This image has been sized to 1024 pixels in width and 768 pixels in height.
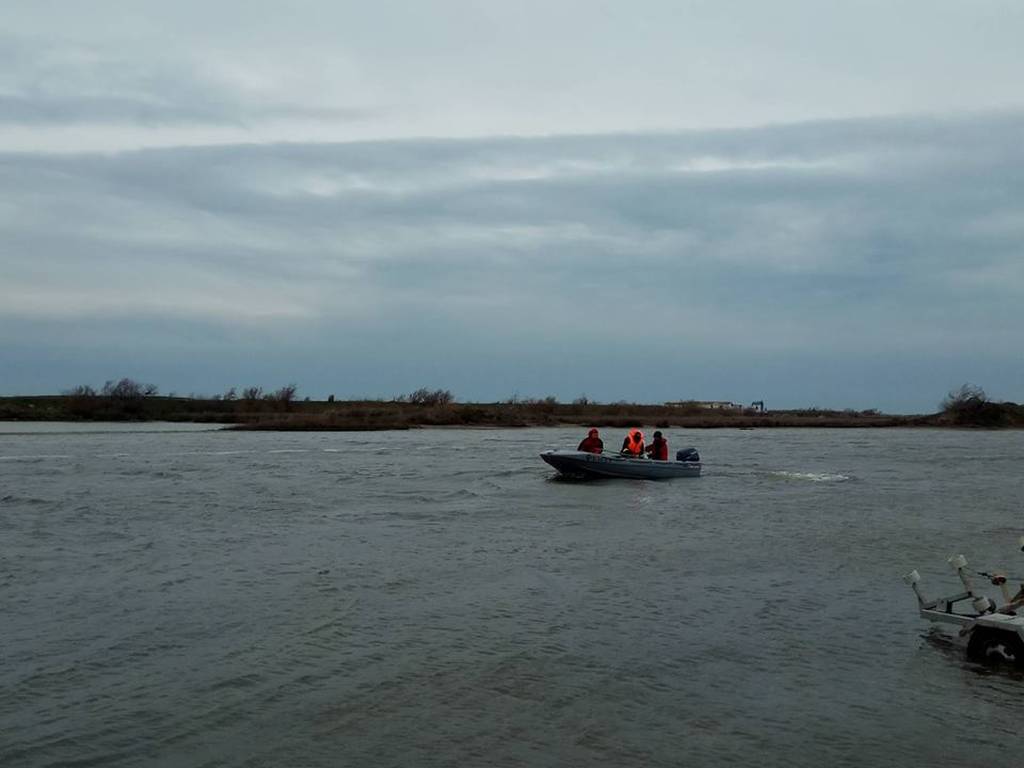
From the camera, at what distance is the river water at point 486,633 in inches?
330

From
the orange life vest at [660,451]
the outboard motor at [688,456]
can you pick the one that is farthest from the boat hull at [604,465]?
the outboard motor at [688,456]

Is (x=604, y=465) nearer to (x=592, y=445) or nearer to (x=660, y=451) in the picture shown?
(x=592, y=445)

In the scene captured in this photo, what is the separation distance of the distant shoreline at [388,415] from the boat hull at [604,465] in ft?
118

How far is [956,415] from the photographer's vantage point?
9250 centimetres

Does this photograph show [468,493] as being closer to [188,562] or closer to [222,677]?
[188,562]

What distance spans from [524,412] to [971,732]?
261 feet

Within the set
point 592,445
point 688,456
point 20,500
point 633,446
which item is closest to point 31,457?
point 20,500

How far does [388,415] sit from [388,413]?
114 centimetres

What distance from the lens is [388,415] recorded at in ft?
238

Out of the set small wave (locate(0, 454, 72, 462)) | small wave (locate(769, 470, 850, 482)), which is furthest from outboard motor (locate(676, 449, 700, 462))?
small wave (locate(0, 454, 72, 462))

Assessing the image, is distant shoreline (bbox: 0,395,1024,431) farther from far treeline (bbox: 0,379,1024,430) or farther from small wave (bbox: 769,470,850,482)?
small wave (bbox: 769,470,850,482)

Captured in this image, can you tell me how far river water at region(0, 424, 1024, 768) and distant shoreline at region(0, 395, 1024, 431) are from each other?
4355cm

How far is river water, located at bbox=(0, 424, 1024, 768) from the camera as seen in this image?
8.39 meters

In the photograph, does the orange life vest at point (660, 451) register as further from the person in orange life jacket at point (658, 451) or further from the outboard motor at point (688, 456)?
the outboard motor at point (688, 456)
